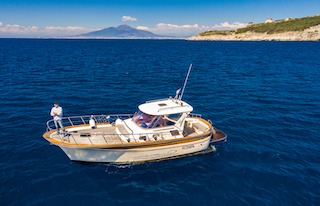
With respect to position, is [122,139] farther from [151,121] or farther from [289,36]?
[289,36]

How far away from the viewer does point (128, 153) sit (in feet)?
48.9

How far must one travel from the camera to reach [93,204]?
39.4ft

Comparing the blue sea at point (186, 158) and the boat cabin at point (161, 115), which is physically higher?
the boat cabin at point (161, 115)

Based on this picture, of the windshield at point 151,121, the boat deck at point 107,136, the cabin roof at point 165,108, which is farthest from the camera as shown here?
the cabin roof at point 165,108

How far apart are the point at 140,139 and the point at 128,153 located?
1.19 m

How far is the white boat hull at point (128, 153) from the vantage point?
14.5 m

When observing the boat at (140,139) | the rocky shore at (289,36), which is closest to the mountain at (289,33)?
the rocky shore at (289,36)

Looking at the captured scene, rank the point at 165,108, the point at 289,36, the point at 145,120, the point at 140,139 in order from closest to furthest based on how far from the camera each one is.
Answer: the point at 140,139 → the point at 145,120 → the point at 165,108 → the point at 289,36

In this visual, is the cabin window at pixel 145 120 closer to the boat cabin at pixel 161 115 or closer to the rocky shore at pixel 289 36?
the boat cabin at pixel 161 115

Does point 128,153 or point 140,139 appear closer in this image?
point 128,153

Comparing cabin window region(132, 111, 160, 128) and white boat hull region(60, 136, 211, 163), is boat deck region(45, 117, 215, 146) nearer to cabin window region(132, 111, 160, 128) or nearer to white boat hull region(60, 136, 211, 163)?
white boat hull region(60, 136, 211, 163)

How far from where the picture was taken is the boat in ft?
47.8

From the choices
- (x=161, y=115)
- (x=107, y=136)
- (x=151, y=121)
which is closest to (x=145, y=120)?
(x=151, y=121)

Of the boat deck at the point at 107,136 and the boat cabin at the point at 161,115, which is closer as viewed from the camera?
the boat deck at the point at 107,136
